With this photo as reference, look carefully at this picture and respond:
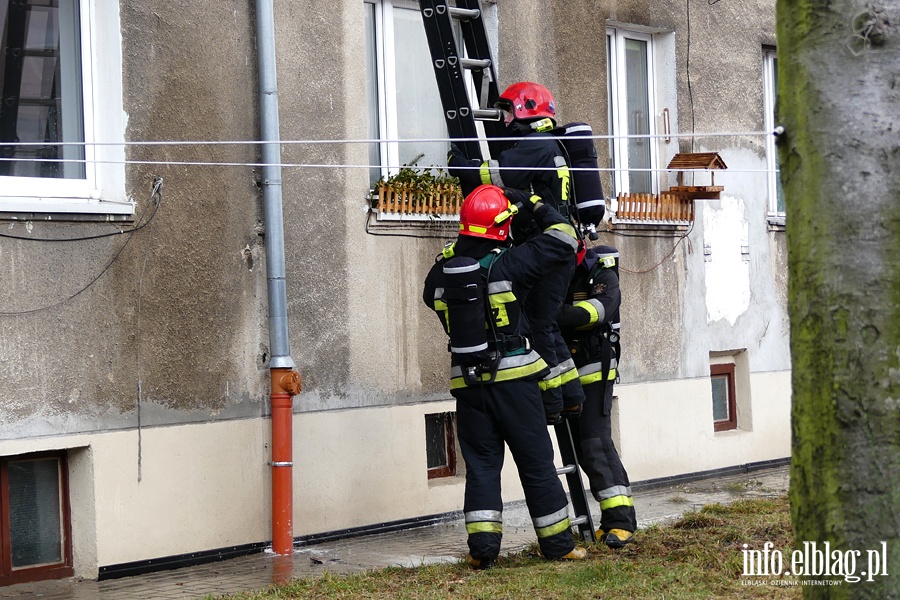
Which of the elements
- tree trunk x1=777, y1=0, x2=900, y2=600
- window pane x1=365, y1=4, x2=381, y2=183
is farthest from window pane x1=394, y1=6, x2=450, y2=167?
tree trunk x1=777, y1=0, x2=900, y2=600

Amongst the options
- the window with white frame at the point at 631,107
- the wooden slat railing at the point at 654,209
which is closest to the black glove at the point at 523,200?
the wooden slat railing at the point at 654,209

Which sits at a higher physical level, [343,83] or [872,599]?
[343,83]

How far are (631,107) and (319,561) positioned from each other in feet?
17.8

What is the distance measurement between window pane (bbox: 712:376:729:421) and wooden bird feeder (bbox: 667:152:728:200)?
6.10ft

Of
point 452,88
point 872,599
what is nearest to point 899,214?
point 872,599

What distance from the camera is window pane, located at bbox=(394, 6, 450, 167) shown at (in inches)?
358

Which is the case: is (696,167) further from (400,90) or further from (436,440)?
(436,440)

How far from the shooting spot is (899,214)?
4074mm

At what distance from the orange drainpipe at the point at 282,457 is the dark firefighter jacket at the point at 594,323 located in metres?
1.77

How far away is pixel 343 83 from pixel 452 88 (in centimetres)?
102

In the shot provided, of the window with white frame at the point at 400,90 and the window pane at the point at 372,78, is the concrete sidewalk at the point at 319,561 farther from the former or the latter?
the window pane at the point at 372,78

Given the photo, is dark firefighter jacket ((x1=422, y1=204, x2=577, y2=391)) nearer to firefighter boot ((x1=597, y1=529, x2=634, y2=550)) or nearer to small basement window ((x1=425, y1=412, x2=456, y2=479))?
firefighter boot ((x1=597, y1=529, x2=634, y2=550))

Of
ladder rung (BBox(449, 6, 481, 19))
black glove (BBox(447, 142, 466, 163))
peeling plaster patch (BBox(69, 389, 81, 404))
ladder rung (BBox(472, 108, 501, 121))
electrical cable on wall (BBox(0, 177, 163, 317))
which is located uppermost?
ladder rung (BBox(449, 6, 481, 19))

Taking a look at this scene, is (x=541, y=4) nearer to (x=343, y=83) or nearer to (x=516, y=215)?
(x=343, y=83)
